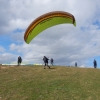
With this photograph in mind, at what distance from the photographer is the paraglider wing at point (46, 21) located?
1416 cm

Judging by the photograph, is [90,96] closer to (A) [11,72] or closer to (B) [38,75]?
(B) [38,75]

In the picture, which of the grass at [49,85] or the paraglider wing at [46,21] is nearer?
the paraglider wing at [46,21]

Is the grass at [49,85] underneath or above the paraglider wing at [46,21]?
underneath

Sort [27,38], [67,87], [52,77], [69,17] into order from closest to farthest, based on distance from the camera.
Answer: [69,17]
[27,38]
[67,87]
[52,77]

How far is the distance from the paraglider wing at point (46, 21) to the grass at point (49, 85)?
30.4ft

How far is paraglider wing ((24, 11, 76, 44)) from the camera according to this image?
1416 cm

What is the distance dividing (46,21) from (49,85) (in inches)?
502

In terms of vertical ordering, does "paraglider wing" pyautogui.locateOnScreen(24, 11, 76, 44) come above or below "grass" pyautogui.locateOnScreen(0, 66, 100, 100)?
above

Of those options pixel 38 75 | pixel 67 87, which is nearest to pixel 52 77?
pixel 38 75

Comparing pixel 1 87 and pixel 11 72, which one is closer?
pixel 1 87

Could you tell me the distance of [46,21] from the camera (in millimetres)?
14891

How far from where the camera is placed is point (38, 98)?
886 inches

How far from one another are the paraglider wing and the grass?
30.4 ft

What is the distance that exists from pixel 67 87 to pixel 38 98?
14.5 ft
